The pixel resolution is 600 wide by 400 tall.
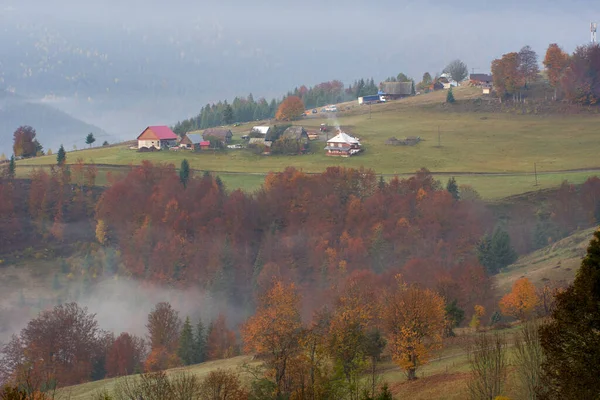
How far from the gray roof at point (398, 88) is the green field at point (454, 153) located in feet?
73.1

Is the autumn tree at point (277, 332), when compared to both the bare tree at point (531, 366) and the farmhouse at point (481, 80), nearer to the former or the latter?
the bare tree at point (531, 366)

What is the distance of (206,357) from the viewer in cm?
5681

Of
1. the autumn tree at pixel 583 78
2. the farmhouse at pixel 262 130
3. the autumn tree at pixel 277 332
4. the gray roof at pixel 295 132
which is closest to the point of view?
the autumn tree at pixel 277 332

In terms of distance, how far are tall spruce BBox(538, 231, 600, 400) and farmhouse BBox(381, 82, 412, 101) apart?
422 feet

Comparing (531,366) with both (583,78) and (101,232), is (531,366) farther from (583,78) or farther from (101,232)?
(583,78)

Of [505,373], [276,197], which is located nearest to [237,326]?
[276,197]

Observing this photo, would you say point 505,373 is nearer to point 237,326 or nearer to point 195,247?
point 237,326

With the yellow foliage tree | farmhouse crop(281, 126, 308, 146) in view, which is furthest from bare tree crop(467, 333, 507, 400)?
farmhouse crop(281, 126, 308, 146)

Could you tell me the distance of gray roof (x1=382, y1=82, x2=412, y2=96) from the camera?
5846 inches

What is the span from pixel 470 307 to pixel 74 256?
157ft

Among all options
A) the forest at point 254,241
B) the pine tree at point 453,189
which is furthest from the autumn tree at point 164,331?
the pine tree at point 453,189

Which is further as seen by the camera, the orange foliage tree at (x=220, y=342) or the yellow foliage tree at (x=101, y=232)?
the yellow foliage tree at (x=101, y=232)

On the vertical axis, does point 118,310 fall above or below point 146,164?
below

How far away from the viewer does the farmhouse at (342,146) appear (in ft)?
335
